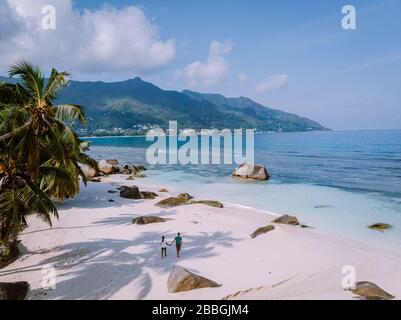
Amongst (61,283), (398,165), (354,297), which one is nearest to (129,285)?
(61,283)

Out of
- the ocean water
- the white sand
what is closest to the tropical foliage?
the white sand

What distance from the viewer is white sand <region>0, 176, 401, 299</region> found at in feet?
39.8

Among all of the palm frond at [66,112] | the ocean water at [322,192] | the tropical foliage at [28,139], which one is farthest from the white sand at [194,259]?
the palm frond at [66,112]

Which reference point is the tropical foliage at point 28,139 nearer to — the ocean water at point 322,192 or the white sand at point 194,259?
the white sand at point 194,259

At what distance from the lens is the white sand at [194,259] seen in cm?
1212

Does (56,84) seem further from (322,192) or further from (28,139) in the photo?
(322,192)

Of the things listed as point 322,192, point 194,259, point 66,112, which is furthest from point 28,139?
point 322,192

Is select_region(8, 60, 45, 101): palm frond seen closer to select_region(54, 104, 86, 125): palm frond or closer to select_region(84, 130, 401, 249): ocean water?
select_region(54, 104, 86, 125): palm frond

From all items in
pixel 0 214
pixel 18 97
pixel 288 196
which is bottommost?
pixel 288 196

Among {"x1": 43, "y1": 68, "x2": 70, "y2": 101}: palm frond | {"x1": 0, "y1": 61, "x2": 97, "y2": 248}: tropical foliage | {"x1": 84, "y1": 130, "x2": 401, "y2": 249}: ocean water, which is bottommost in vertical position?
{"x1": 84, "y1": 130, "x2": 401, "y2": 249}: ocean water

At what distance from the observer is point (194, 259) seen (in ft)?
50.2

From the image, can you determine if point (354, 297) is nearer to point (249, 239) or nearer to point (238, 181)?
point (249, 239)
